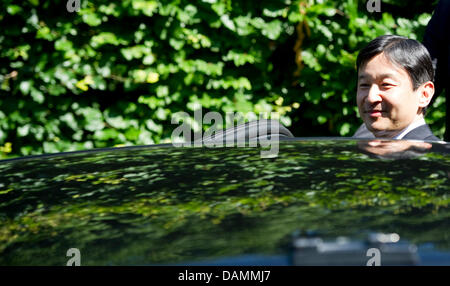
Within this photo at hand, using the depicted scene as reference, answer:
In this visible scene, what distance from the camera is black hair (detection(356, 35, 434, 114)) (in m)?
2.48

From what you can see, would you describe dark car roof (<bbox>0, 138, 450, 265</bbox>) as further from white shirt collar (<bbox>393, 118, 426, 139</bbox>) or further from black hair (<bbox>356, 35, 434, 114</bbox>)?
black hair (<bbox>356, 35, 434, 114</bbox>)

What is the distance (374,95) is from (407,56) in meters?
0.26

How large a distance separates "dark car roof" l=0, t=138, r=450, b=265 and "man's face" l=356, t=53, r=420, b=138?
37.7 inches

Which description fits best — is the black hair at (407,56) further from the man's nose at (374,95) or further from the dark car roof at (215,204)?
the dark car roof at (215,204)

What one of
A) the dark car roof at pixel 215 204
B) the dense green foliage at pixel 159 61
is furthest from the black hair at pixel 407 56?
the dense green foliage at pixel 159 61

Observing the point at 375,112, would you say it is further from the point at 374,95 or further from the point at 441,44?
the point at 441,44

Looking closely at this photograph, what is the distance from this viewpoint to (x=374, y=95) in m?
2.42

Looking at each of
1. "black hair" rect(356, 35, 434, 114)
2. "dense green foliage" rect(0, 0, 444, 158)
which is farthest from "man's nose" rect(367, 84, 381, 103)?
"dense green foliage" rect(0, 0, 444, 158)

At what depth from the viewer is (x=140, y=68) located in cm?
457

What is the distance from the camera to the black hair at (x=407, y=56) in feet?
8.15

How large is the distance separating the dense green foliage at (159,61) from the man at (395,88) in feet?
6.53

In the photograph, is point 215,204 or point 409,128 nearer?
point 215,204

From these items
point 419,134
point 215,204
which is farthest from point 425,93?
point 215,204

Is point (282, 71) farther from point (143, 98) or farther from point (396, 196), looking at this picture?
point (396, 196)
